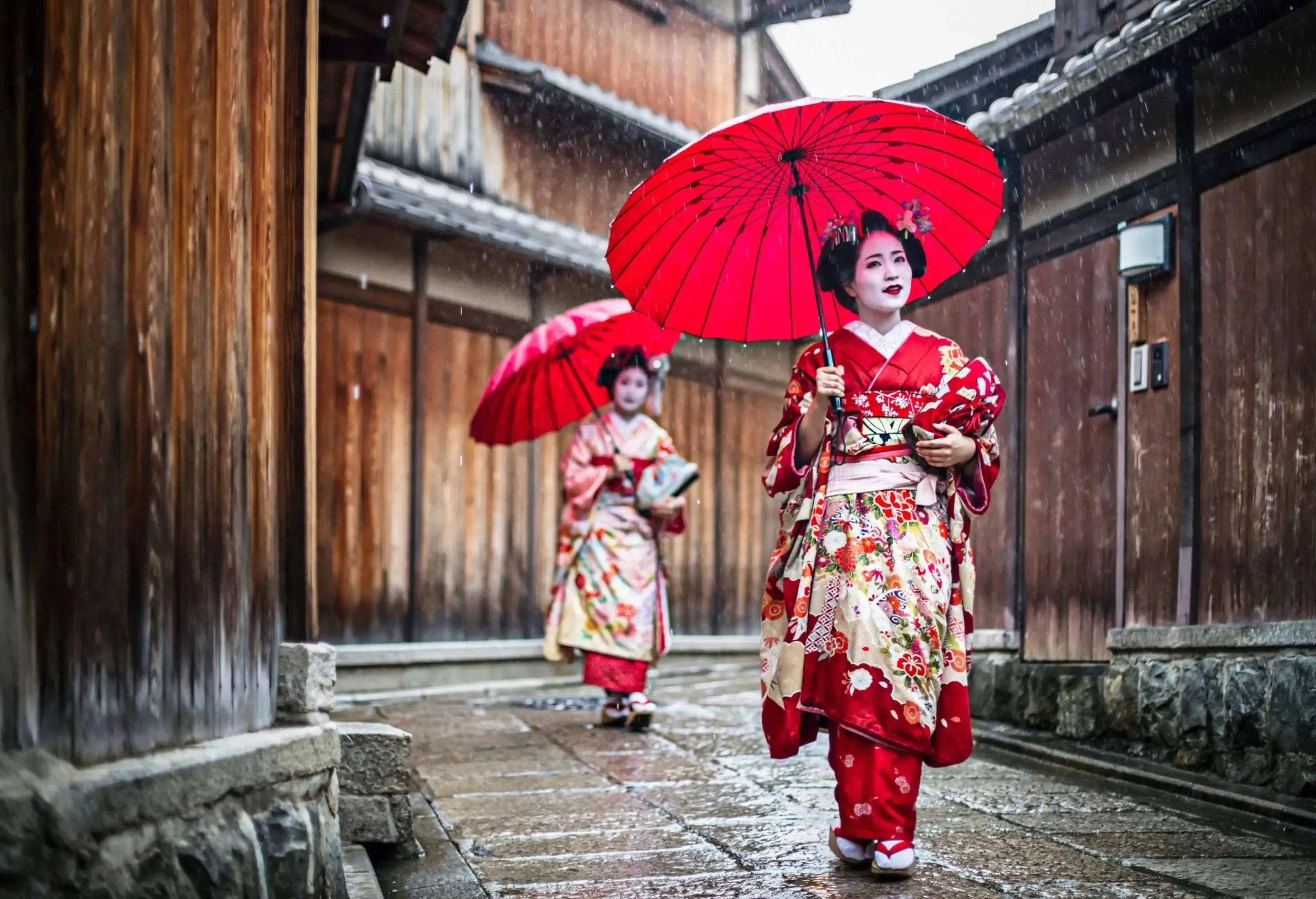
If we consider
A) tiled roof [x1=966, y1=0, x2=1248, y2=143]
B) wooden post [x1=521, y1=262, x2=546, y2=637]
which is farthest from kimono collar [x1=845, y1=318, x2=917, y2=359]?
wooden post [x1=521, y1=262, x2=546, y2=637]

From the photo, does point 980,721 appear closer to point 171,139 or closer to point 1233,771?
point 1233,771

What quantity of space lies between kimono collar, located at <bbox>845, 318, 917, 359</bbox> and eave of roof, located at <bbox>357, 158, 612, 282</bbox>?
561 centimetres

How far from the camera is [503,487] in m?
12.4

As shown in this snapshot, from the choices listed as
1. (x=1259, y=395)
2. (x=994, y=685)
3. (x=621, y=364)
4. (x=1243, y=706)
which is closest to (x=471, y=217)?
(x=621, y=364)

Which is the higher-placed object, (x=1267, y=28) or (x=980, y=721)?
(x=1267, y=28)

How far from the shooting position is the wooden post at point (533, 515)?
12.6 m

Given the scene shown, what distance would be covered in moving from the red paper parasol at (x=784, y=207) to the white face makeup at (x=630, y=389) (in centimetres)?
357

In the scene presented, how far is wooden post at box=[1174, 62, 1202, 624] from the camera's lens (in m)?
6.92

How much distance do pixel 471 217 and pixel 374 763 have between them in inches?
290

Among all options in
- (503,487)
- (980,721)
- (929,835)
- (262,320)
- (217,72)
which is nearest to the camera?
(217,72)

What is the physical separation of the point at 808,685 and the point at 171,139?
8.57 feet

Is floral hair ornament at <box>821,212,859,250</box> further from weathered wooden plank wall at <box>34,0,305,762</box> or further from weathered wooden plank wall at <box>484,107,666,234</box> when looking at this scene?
weathered wooden plank wall at <box>484,107,666,234</box>

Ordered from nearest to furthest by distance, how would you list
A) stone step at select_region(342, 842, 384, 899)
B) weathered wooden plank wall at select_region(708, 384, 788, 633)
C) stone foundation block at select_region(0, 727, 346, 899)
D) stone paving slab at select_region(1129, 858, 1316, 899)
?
stone foundation block at select_region(0, 727, 346, 899) → stone step at select_region(342, 842, 384, 899) → stone paving slab at select_region(1129, 858, 1316, 899) → weathered wooden plank wall at select_region(708, 384, 788, 633)

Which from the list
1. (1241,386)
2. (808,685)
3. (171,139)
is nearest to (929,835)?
(808,685)
